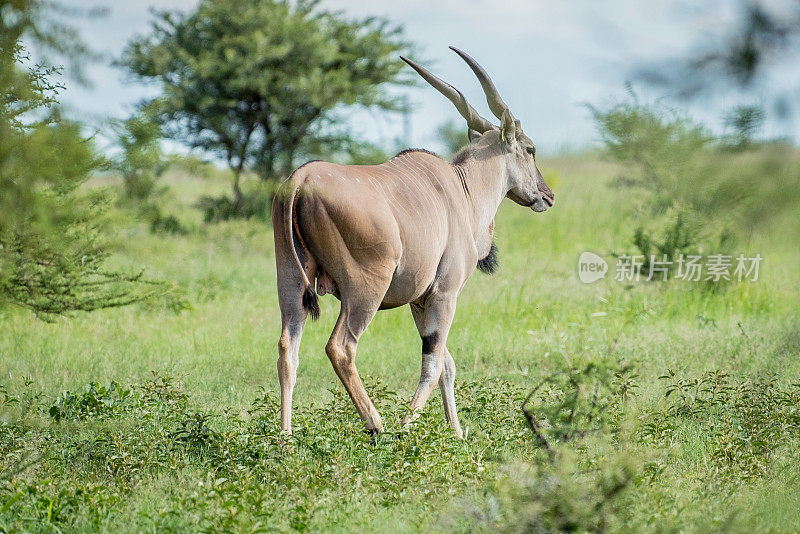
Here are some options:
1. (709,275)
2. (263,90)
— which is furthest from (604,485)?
(263,90)

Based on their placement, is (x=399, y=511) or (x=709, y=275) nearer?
(x=399, y=511)

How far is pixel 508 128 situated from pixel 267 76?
11.4m

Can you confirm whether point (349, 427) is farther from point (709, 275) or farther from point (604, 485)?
point (709, 275)

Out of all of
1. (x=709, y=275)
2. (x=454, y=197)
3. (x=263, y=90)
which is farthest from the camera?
(x=263, y=90)

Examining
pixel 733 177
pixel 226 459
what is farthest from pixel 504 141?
pixel 733 177

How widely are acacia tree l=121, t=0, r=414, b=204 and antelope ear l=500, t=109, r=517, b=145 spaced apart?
33.5ft

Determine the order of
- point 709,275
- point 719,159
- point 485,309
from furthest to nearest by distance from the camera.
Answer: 1. point 709,275
2. point 485,309
3. point 719,159

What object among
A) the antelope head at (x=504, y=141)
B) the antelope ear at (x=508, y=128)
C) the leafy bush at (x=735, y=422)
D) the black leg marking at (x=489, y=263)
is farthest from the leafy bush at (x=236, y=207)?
the leafy bush at (x=735, y=422)

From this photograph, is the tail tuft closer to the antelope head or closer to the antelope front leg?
the antelope front leg

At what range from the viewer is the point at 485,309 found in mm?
9492

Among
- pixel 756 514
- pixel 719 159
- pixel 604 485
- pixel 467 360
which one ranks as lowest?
pixel 467 360

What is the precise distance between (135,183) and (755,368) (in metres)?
5.54

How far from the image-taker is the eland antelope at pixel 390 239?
463 cm

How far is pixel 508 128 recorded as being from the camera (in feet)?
19.4
